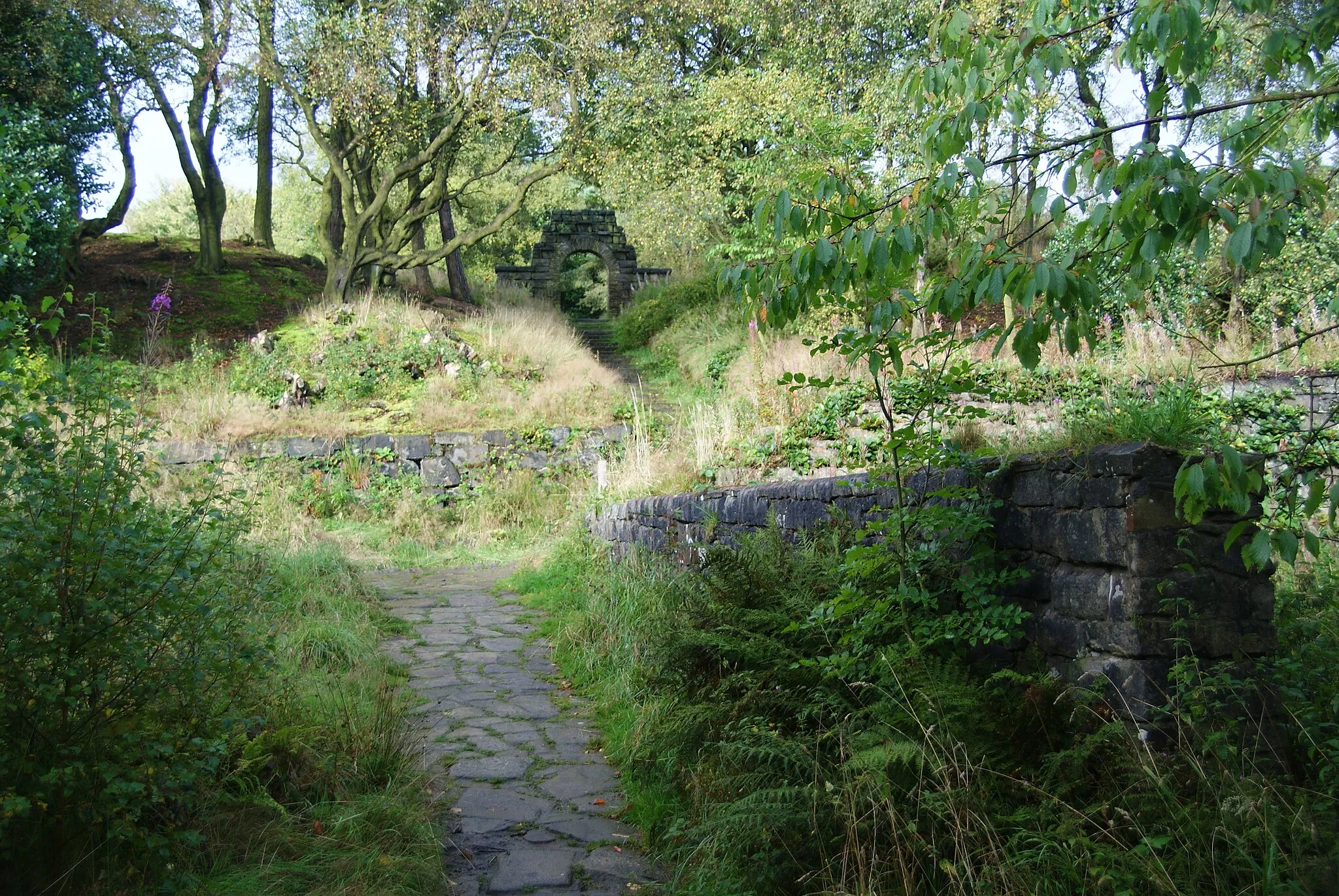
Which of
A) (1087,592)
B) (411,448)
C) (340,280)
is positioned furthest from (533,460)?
(1087,592)

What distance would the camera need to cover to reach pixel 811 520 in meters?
4.94

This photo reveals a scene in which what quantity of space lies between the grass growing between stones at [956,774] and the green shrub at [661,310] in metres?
15.6

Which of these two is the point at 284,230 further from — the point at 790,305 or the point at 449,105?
the point at 790,305

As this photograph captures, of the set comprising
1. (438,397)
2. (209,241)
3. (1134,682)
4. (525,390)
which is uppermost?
(209,241)

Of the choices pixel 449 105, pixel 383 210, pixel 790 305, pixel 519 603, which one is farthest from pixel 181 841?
pixel 383 210

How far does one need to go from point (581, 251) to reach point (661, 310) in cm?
751

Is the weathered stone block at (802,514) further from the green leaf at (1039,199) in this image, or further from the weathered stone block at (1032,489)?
the green leaf at (1039,199)

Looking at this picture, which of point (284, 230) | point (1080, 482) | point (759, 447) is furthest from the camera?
point (284, 230)

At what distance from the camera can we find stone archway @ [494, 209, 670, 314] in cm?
2609

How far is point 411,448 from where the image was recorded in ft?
40.2

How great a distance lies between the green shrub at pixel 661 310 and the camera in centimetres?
1973

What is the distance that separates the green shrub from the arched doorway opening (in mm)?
5034

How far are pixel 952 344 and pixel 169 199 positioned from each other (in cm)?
4005

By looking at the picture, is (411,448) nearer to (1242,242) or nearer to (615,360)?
(615,360)
